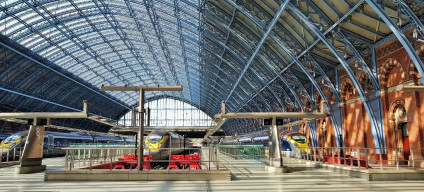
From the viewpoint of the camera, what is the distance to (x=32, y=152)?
1928 cm

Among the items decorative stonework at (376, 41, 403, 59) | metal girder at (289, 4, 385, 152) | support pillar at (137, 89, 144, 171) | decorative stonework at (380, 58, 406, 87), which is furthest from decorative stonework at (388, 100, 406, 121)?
support pillar at (137, 89, 144, 171)

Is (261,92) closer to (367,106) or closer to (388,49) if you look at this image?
(367,106)

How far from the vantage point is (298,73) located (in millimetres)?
36781

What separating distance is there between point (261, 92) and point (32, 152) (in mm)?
32893

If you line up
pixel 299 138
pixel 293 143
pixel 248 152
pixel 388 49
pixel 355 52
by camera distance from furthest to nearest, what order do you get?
pixel 299 138 < pixel 293 143 < pixel 248 152 < pixel 355 52 < pixel 388 49

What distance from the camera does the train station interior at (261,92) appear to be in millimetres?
15250

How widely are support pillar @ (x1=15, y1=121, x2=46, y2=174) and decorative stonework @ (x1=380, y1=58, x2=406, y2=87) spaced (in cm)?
2119

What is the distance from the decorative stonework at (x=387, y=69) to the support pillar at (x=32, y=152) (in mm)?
21186

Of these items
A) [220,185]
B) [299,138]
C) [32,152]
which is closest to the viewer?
[220,185]

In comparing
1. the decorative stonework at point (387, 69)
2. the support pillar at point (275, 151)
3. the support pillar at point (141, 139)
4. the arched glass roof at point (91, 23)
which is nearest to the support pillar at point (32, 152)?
the support pillar at point (141, 139)

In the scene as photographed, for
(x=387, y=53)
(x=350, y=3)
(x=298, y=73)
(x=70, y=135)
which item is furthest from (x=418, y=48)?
(x=70, y=135)

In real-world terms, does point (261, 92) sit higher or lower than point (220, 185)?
higher

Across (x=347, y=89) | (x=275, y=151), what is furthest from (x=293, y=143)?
(x=275, y=151)

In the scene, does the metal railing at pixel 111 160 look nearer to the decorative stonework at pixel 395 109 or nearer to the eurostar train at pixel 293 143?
the decorative stonework at pixel 395 109
